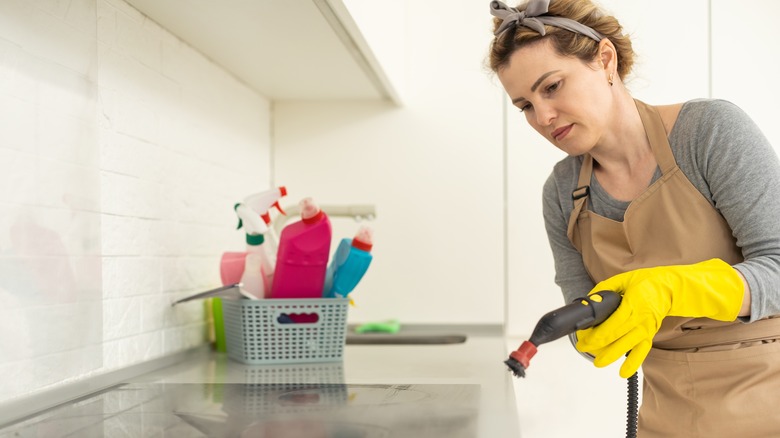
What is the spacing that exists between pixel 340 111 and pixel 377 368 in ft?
3.39

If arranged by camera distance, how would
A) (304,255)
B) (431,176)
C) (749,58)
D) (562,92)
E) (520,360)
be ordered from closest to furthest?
1. (520,360)
2. (562,92)
3. (304,255)
4. (749,58)
5. (431,176)

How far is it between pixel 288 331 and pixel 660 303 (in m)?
0.81

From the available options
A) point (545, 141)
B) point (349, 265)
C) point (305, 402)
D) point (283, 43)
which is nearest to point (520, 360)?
point (305, 402)

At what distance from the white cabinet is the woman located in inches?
16.7

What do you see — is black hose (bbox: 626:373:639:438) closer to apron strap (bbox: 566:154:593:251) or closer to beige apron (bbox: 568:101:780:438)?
beige apron (bbox: 568:101:780:438)

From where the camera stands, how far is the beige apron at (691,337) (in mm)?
1300

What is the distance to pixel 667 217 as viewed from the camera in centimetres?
134

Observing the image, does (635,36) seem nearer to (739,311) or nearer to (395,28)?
(395,28)

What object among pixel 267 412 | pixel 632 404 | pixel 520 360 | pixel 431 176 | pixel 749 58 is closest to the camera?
pixel 520 360

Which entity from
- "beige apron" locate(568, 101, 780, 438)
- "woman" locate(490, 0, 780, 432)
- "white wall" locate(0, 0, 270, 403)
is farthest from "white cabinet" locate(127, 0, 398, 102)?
"beige apron" locate(568, 101, 780, 438)

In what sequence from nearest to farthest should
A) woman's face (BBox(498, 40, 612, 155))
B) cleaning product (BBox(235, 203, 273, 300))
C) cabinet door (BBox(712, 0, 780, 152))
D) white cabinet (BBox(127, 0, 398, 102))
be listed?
woman's face (BBox(498, 40, 612, 155)), white cabinet (BBox(127, 0, 398, 102)), cleaning product (BBox(235, 203, 273, 300)), cabinet door (BBox(712, 0, 780, 152))

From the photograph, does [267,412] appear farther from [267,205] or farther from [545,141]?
[545,141]

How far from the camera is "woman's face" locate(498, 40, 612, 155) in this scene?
129 centimetres

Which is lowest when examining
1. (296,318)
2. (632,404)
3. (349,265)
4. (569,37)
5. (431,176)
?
(632,404)
